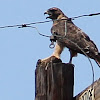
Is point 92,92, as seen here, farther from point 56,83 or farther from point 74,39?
point 74,39

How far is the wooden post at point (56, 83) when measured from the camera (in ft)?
12.7

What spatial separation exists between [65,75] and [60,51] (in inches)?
77.4

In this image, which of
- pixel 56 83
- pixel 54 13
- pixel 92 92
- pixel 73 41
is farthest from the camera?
pixel 54 13

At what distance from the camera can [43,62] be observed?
4355 millimetres

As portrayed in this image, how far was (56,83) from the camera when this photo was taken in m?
3.91

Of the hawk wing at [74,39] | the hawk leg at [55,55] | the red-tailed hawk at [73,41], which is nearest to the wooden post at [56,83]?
the hawk leg at [55,55]

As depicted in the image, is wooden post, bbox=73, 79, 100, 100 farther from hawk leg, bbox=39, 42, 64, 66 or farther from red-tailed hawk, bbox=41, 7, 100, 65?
red-tailed hawk, bbox=41, 7, 100, 65

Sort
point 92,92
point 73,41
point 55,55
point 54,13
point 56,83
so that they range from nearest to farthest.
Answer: point 92,92, point 56,83, point 55,55, point 73,41, point 54,13

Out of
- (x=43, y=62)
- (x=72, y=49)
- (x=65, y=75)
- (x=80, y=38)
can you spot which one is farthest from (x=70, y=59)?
(x=65, y=75)

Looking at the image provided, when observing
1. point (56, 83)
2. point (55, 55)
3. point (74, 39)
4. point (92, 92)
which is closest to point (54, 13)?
point (74, 39)

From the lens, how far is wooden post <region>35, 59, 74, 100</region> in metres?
3.88

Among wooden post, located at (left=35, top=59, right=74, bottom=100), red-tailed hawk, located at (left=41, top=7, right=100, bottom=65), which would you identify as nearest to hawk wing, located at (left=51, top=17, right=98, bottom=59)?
red-tailed hawk, located at (left=41, top=7, right=100, bottom=65)

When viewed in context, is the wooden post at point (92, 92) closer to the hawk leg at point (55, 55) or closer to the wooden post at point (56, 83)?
the wooden post at point (56, 83)

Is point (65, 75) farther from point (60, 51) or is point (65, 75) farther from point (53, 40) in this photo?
point (60, 51)
